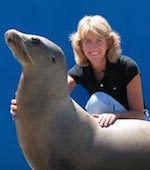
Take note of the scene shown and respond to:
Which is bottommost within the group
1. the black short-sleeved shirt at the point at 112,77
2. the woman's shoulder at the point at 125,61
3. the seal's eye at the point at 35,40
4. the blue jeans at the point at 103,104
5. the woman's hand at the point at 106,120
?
the woman's hand at the point at 106,120

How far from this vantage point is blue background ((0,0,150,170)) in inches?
151

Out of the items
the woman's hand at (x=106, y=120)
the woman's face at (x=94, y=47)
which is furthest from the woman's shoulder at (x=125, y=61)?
the woman's hand at (x=106, y=120)

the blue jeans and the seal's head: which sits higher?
the seal's head

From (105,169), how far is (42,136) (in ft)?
1.37

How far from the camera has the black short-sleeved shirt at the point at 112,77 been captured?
3.47 m

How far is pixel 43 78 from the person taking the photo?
282 centimetres

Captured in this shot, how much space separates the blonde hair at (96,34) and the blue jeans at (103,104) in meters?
0.25

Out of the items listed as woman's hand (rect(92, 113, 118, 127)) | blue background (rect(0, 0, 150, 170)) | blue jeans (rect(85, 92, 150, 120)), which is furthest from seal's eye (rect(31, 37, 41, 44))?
blue background (rect(0, 0, 150, 170))

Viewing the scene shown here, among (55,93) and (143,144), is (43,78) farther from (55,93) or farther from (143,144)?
(143,144)

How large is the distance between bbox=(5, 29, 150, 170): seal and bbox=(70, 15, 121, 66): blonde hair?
2.00ft

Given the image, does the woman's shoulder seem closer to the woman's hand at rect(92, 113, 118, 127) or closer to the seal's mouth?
the woman's hand at rect(92, 113, 118, 127)

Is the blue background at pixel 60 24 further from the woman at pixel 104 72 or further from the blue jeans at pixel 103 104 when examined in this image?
the blue jeans at pixel 103 104

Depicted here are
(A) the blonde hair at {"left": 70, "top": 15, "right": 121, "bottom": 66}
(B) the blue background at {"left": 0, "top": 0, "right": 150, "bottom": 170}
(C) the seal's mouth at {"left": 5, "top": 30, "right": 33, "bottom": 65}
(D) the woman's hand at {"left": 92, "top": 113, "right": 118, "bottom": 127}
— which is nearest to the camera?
(C) the seal's mouth at {"left": 5, "top": 30, "right": 33, "bottom": 65}

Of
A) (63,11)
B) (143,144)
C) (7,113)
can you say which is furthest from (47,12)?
(143,144)
